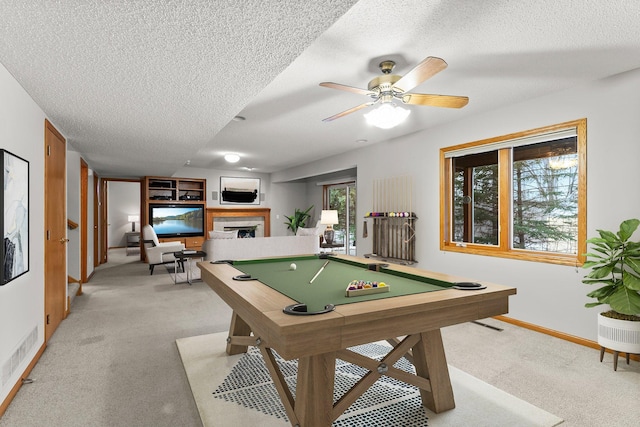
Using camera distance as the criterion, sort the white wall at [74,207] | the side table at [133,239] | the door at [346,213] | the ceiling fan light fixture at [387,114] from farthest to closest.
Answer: the side table at [133,239] → the door at [346,213] → the white wall at [74,207] → the ceiling fan light fixture at [387,114]

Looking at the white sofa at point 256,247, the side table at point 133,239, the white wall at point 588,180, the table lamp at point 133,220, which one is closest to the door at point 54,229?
the white sofa at point 256,247

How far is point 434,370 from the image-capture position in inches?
81.1

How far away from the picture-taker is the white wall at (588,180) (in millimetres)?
2893

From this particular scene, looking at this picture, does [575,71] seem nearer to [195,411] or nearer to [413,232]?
[413,232]

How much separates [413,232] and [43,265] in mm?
4149

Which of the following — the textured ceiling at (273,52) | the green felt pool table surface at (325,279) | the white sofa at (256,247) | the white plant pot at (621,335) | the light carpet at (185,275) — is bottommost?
the light carpet at (185,275)

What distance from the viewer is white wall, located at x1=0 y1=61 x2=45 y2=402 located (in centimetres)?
217

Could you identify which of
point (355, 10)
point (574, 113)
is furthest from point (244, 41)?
point (574, 113)

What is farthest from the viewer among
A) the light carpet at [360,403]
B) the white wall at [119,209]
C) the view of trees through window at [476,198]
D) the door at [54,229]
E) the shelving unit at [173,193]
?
the white wall at [119,209]

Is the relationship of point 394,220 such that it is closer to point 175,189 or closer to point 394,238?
point 394,238

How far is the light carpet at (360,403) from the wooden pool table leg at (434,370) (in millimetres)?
54

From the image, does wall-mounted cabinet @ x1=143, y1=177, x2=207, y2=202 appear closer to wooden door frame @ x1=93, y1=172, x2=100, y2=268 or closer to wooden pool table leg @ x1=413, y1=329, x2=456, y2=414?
wooden door frame @ x1=93, y1=172, x2=100, y2=268

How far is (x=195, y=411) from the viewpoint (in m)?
2.06

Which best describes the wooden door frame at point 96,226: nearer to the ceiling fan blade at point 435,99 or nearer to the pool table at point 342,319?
the pool table at point 342,319
